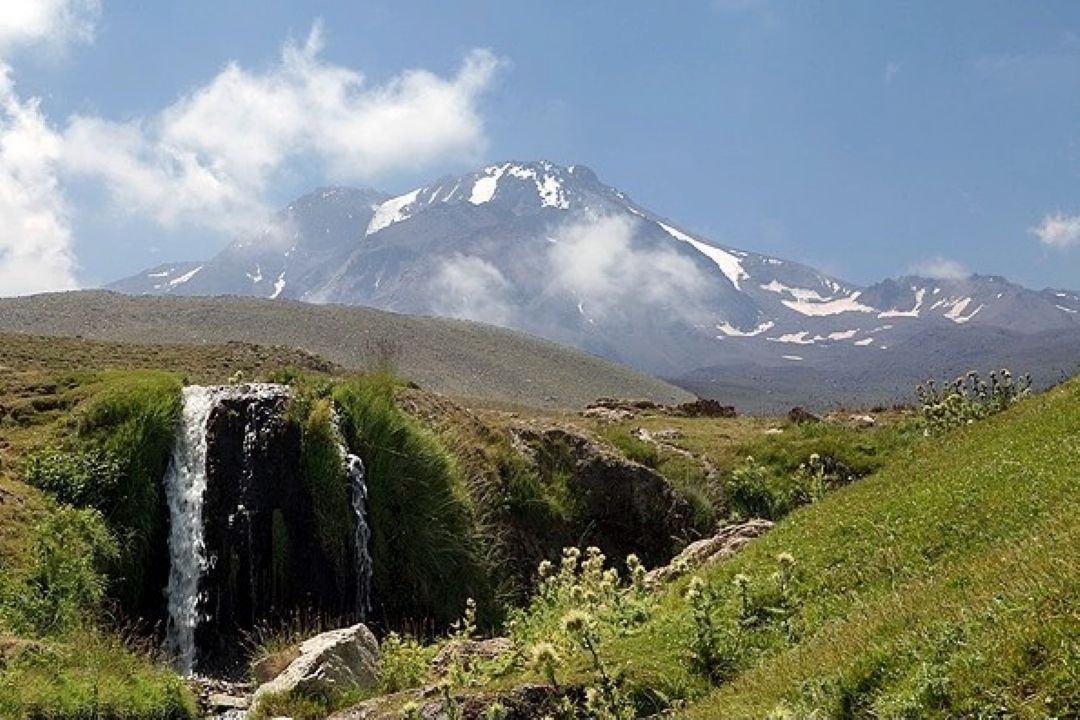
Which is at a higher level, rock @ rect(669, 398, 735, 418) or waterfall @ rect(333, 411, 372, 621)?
rock @ rect(669, 398, 735, 418)

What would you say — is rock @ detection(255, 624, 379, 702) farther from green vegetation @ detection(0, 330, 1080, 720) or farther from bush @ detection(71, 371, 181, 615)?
bush @ detection(71, 371, 181, 615)

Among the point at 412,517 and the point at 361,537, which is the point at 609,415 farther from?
the point at 361,537

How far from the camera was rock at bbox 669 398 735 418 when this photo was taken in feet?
158

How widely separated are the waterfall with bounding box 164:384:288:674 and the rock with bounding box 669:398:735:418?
93.9 feet

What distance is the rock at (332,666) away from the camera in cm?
1373

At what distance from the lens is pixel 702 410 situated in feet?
162

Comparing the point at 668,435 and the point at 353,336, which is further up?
the point at 353,336

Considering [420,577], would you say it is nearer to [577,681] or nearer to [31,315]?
[577,681]

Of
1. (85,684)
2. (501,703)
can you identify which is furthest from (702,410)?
(501,703)

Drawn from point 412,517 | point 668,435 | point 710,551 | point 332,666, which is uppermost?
point 668,435

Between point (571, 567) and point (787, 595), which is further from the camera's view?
point (571, 567)

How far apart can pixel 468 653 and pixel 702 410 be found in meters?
36.4

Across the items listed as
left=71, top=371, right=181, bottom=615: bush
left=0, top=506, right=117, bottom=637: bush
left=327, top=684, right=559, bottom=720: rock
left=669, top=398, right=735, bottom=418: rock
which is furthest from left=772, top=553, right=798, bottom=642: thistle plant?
left=669, top=398, right=735, bottom=418: rock

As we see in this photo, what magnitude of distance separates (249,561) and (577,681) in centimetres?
1102
